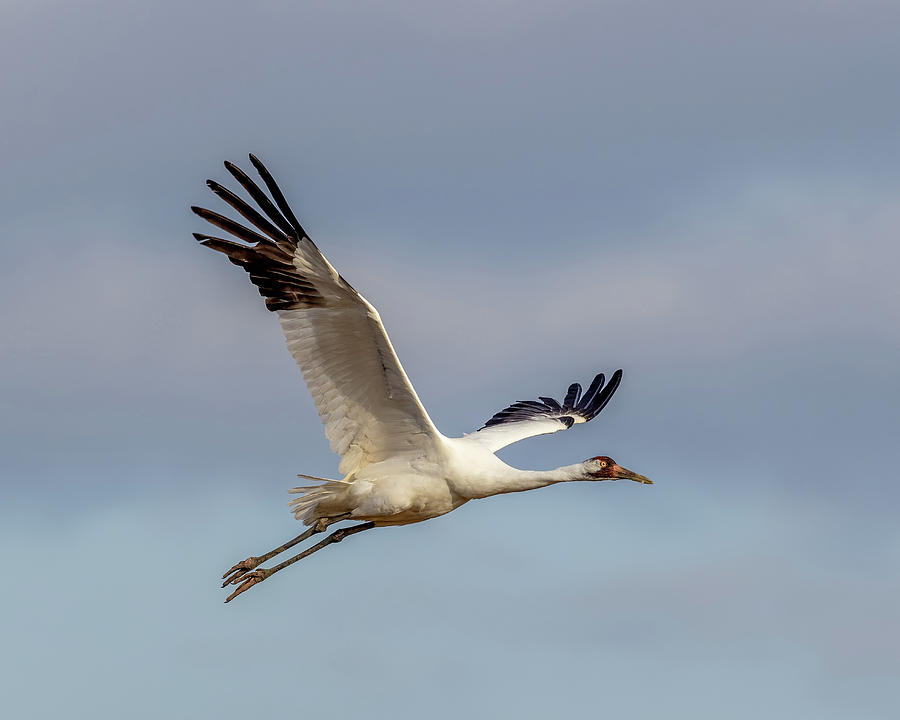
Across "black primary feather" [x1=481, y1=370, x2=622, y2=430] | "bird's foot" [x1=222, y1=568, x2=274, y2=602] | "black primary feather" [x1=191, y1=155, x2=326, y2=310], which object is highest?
"black primary feather" [x1=191, y1=155, x2=326, y2=310]

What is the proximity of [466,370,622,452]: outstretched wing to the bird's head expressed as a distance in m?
2.10

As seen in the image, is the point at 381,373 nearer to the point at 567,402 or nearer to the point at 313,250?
the point at 313,250

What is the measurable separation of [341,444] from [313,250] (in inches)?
125

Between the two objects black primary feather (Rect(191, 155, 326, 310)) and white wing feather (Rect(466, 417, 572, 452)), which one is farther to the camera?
white wing feather (Rect(466, 417, 572, 452))

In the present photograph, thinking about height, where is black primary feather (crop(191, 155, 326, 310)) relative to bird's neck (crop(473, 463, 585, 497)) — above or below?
above

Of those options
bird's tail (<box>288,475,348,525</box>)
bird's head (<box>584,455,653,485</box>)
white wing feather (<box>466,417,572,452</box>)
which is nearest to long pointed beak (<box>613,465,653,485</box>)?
bird's head (<box>584,455,653,485</box>)

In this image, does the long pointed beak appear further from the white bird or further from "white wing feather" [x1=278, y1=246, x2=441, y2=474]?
"white wing feather" [x1=278, y1=246, x2=441, y2=474]

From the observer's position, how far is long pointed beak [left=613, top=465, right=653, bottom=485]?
860 inches

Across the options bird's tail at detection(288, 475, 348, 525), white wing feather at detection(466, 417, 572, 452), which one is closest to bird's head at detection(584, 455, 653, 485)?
white wing feather at detection(466, 417, 572, 452)

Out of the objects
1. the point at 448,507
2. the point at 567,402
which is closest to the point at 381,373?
the point at 448,507

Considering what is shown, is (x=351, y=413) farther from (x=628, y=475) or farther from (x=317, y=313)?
(x=628, y=475)

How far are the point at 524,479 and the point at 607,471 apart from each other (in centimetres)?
125

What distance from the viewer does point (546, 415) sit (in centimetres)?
2633

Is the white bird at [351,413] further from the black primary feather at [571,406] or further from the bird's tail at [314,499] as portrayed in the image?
the black primary feather at [571,406]
